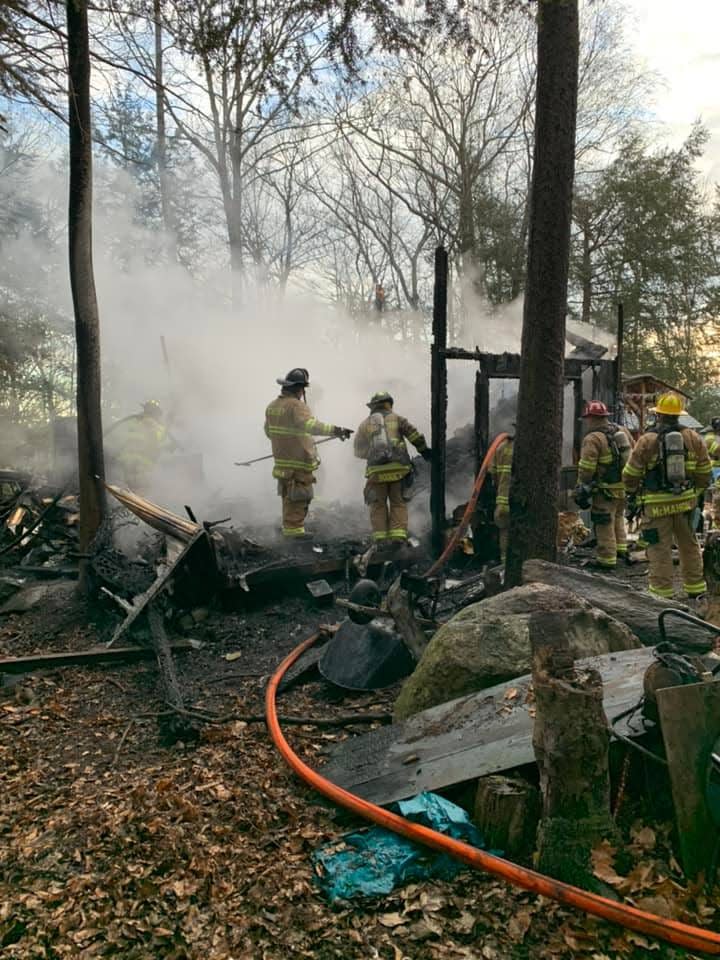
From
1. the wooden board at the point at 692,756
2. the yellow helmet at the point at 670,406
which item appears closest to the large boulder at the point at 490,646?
the wooden board at the point at 692,756

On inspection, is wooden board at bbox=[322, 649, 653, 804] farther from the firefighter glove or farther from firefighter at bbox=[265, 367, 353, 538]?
the firefighter glove

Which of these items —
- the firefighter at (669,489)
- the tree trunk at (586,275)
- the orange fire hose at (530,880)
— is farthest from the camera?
the tree trunk at (586,275)

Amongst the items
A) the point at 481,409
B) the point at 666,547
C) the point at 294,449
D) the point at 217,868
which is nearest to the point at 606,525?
the point at 666,547

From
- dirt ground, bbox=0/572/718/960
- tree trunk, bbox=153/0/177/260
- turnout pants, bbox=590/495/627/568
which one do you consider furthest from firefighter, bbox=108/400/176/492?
tree trunk, bbox=153/0/177/260

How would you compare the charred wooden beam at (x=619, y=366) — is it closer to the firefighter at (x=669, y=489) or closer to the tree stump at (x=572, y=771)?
the firefighter at (x=669, y=489)

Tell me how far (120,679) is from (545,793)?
12.9 ft

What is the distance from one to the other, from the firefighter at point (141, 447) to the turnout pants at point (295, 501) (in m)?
3.05

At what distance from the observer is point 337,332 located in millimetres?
25234

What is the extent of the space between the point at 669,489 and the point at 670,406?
0.83m

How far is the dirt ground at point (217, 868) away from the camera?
2.61m

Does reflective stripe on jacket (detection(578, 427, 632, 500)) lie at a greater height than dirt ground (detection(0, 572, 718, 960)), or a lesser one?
greater

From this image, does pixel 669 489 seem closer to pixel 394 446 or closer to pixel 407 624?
pixel 394 446

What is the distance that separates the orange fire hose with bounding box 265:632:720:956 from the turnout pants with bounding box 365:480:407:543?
14.9ft

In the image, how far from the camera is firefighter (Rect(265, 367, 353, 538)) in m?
8.26
